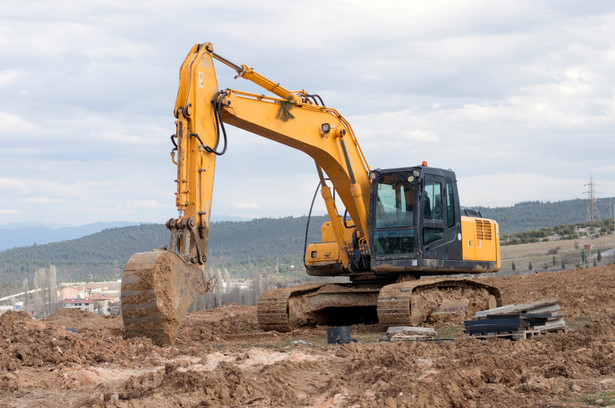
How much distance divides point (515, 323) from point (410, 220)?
132 inches

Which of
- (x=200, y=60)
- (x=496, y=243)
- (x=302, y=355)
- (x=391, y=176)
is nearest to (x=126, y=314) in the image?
(x=302, y=355)

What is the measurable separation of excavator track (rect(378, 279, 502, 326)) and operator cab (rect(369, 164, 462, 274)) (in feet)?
1.46

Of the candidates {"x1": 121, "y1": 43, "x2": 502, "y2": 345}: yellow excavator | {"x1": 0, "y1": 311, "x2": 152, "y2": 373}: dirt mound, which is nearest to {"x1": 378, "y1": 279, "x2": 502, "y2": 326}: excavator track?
{"x1": 121, "y1": 43, "x2": 502, "y2": 345}: yellow excavator

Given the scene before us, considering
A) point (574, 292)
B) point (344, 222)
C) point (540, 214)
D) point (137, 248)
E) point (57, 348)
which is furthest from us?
point (137, 248)

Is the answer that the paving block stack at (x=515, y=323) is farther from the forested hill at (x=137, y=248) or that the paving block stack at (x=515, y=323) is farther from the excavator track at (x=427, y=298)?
the forested hill at (x=137, y=248)

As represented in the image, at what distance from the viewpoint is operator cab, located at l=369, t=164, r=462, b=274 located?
1428 cm

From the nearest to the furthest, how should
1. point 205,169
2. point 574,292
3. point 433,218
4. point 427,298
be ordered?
point 205,169 < point 427,298 < point 433,218 < point 574,292

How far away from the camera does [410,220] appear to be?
14336 mm

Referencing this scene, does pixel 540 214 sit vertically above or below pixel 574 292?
above

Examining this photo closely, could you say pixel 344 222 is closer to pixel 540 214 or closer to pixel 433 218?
pixel 433 218

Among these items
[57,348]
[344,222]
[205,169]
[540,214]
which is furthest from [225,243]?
[57,348]

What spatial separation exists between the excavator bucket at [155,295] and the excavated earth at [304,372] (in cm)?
25

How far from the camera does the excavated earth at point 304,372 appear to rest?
6.89 meters

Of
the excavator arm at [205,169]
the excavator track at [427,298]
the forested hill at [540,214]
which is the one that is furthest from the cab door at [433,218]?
the forested hill at [540,214]
